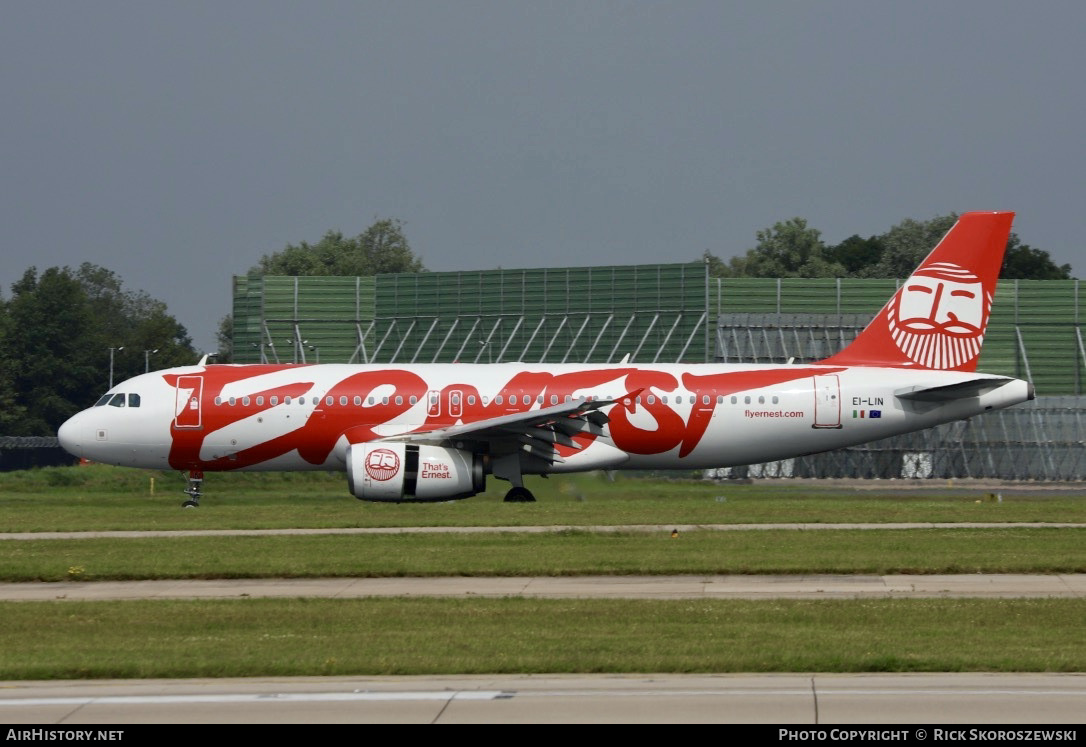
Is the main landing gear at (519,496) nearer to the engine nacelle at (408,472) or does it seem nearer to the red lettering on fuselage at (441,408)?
the engine nacelle at (408,472)

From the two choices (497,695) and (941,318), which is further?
(941,318)

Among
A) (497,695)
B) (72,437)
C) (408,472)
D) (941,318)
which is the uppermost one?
(941,318)

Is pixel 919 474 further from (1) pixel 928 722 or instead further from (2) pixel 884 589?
(1) pixel 928 722

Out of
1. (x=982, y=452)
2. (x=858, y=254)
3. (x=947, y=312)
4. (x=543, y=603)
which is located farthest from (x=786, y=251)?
(x=543, y=603)

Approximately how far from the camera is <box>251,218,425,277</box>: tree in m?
112

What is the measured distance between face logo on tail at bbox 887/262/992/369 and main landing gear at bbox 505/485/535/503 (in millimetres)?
10561

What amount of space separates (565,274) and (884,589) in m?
47.0

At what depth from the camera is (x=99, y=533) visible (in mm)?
26562

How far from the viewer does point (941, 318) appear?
37.5m

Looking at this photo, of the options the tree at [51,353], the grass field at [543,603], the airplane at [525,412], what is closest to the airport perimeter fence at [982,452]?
the airplane at [525,412]

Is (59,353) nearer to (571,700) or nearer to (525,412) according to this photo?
(525,412)

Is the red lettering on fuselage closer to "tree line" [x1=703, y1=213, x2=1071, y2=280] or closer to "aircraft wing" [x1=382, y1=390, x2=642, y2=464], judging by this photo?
"aircraft wing" [x1=382, y1=390, x2=642, y2=464]

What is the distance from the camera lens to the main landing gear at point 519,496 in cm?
3463

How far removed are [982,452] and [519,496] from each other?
91.5ft
